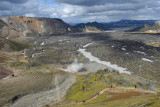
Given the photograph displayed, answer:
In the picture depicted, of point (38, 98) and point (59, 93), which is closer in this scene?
point (38, 98)

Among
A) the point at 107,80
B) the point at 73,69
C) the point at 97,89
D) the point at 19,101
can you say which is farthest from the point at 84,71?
the point at 19,101

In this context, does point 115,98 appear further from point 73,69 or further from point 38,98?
point 73,69

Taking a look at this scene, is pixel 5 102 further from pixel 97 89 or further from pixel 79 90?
pixel 97 89

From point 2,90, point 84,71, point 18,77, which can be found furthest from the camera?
point 84,71

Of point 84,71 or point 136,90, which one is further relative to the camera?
point 84,71

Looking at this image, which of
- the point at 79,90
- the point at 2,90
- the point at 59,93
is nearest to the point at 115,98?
the point at 79,90

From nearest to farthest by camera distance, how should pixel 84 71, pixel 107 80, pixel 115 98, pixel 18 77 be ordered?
1. pixel 115 98
2. pixel 107 80
3. pixel 18 77
4. pixel 84 71

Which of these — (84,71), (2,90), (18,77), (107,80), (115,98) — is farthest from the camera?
(84,71)

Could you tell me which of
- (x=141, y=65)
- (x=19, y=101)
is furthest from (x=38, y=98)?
(x=141, y=65)

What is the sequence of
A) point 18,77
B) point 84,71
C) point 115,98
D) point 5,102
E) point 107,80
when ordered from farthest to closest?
point 84,71 → point 18,77 → point 107,80 → point 5,102 → point 115,98
